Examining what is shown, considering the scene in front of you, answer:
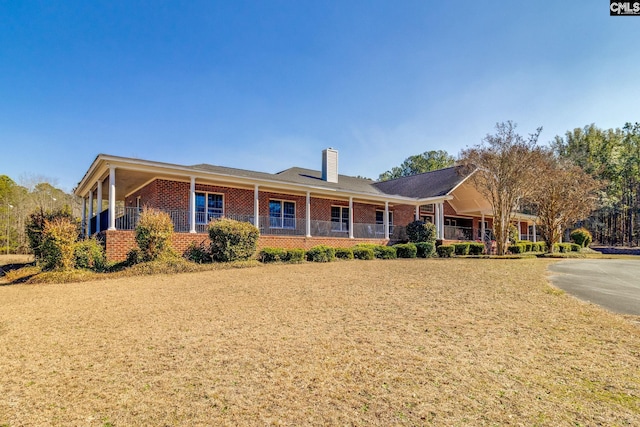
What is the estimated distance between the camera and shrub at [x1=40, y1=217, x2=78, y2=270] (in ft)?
31.7

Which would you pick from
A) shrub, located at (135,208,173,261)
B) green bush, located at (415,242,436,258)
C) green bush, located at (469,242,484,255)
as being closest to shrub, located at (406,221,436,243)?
green bush, located at (415,242,436,258)

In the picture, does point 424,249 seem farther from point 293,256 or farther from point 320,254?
point 293,256

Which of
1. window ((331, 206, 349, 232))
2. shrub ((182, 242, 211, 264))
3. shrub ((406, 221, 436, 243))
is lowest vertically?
shrub ((182, 242, 211, 264))

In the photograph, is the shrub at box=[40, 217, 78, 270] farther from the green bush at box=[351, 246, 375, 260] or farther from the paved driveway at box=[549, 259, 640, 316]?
the paved driveway at box=[549, 259, 640, 316]

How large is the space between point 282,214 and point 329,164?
555 cm

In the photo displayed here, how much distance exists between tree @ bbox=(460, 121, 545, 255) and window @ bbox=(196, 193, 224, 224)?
14.1 metres

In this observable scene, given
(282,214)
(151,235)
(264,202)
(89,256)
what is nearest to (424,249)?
(282,214)

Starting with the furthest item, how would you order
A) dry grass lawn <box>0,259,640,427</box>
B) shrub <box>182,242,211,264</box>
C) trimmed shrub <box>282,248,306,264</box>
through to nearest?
trimmed shrub <box>282,248,306,264</box>
shrub <box>182,242,211,264</box>
dry grass lawn <box>0,259,640,427</box>

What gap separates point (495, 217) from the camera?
66.7 ft

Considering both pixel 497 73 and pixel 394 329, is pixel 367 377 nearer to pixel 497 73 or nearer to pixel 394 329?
pixel 394 329

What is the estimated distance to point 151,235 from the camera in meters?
10.8

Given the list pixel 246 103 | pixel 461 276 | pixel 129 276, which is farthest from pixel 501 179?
pixel 129 276

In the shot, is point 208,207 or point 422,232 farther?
point 422,232

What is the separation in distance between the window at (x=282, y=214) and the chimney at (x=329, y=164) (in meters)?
4.28
